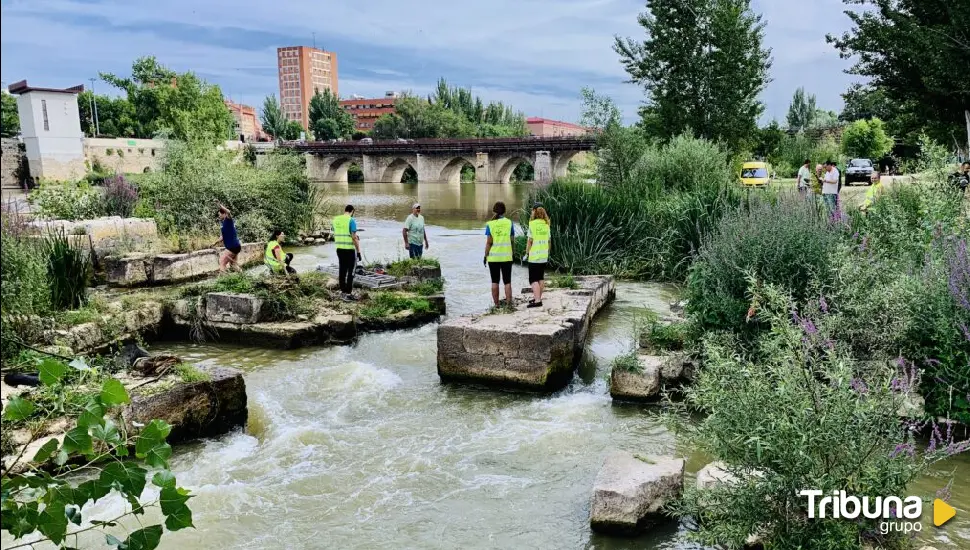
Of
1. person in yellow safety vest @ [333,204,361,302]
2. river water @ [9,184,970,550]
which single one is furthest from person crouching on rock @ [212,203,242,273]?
river water @ [9,184,970,550]

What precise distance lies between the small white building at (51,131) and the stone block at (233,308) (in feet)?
149

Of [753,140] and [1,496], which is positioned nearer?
[1,496]

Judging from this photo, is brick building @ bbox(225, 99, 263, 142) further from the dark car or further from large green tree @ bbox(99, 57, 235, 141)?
Answer: the dark car

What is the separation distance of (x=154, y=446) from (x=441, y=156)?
207ft

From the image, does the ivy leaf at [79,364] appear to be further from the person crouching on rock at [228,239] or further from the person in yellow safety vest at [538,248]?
the person crouching on rock at [228,239]

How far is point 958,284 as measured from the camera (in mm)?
5875

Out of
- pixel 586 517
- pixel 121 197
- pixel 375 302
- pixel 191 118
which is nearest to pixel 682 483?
pixel 586 517

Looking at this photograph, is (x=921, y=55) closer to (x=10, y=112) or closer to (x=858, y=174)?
(x=858, y=174)

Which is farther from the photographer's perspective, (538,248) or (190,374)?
(538,248)

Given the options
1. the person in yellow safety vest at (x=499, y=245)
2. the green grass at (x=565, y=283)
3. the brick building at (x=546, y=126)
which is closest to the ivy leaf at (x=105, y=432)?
the person in yellow safety vest at (x=499, y=245)

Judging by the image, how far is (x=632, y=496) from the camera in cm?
484

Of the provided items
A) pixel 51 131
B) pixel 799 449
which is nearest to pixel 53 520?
pixel 799 449

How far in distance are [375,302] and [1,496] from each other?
30.3ft

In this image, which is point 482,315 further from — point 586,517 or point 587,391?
point 586,517
